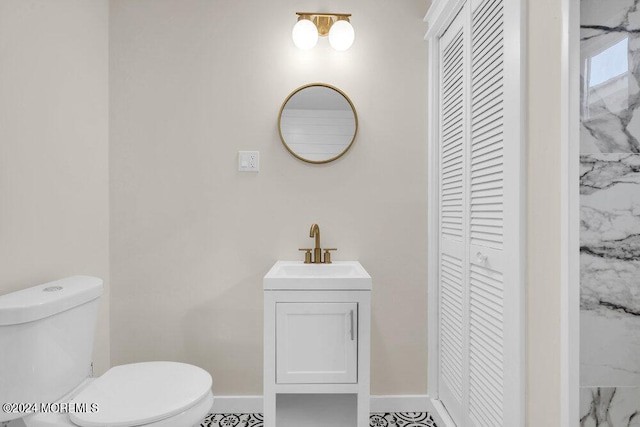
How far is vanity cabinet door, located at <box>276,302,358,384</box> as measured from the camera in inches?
62.6

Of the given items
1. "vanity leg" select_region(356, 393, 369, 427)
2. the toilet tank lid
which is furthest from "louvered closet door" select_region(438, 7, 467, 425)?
the toilet tank lid

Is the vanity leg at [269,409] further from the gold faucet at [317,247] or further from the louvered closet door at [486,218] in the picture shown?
the louvered closet door at [486,218]

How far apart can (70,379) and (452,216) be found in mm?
1691

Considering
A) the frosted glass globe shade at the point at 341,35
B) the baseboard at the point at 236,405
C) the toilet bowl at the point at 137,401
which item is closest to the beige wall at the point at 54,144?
the toilet bowl at the point at 137,401

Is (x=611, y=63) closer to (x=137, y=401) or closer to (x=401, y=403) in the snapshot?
(x=137, y=401)

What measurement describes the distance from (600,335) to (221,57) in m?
1.98

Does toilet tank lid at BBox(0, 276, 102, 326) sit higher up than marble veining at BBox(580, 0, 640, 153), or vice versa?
marble veining at BBox(580, 0, 640, 153)

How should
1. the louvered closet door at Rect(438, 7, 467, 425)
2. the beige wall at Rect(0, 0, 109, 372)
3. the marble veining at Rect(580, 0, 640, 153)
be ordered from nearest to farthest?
the marble veining at Rect(580, 0, 640, 153) → the beige wall at Rect(0, 0, 109, 372) → the louvered closet door at Rect(438, 7, 467, 425)

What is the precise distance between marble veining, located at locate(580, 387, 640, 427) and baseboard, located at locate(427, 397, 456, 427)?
3.36 feet

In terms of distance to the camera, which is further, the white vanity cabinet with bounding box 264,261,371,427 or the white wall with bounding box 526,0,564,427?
the white vanity cabinet with bounding box 264,261,371,427

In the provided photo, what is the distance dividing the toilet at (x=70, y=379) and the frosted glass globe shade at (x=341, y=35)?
5.14 feet

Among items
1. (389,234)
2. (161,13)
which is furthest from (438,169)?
(161,13)

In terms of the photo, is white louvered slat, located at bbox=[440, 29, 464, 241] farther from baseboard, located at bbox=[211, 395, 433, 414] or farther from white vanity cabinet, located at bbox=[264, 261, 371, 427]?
baseboard, located at bbox=[211, 395, 433, 414]

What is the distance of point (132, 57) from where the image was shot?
2.06 meters
